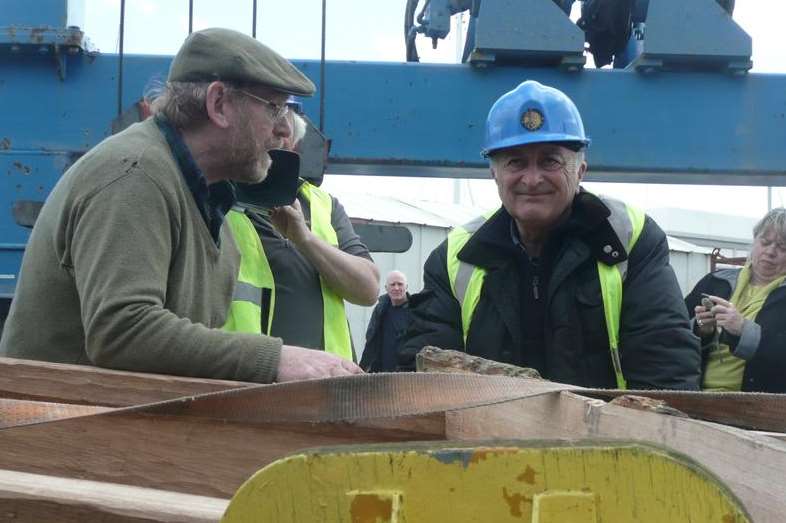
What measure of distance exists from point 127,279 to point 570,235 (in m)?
1.35

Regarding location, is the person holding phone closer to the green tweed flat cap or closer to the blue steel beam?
the blue steel beam

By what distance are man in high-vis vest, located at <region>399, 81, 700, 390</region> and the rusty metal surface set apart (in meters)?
1.44

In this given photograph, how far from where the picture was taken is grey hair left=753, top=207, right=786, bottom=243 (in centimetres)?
455

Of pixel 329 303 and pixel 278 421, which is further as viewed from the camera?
pixel 329 303

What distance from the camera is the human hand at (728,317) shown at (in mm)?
4371

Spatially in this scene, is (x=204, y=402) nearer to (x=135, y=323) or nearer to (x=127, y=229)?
(x=135, y=323)

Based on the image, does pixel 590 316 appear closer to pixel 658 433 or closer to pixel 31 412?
pixel 658 433

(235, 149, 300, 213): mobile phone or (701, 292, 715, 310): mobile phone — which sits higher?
(235, 149, 300, 213): mobile phone

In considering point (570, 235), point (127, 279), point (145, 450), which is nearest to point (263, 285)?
point (570, 235)

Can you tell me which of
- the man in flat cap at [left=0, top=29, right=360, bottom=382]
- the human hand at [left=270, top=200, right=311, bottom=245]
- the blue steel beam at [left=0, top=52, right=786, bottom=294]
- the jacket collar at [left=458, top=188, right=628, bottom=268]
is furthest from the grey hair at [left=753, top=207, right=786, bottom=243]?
the man in flat cap at [left=0, top=29, right=360, bottom=382]

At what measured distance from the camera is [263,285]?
3.16 metres

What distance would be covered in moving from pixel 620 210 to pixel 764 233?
72.5 inches

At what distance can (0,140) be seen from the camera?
4.95m

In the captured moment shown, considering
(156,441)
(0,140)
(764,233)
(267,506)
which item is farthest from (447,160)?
(267,506)
